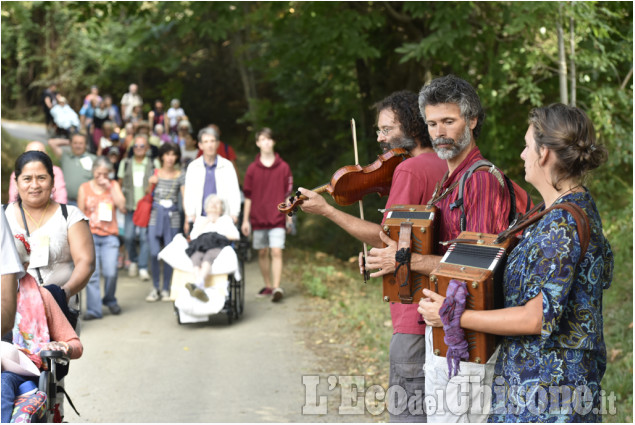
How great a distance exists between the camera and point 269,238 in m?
11.1

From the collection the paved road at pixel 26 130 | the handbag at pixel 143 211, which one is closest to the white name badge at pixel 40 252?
the handbag at pixel 143 211

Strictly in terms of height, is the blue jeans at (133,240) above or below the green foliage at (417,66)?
below

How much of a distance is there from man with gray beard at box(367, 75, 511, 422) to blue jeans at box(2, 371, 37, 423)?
6.30 ft

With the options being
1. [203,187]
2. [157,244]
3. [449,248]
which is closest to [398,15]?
[203,187]

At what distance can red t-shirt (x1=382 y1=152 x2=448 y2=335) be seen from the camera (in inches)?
148

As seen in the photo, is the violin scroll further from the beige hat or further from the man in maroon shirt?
the man in maroon shirt

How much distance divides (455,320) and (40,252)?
3.23 m

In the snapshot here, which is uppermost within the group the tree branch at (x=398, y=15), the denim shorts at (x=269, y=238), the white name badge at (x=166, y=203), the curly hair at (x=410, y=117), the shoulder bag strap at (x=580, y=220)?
the tree branch at (x=398, y=15)

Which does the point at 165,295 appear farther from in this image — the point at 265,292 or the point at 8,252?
the point at 8,252

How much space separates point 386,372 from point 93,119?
60.5ft

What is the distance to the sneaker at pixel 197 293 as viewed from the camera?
30.9 feet

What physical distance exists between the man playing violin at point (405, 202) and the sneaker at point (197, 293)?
222 inches

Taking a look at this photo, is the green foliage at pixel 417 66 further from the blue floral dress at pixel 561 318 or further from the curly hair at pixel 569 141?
the curly hair at pixel 569 141

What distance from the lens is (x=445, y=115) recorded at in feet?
11.6
